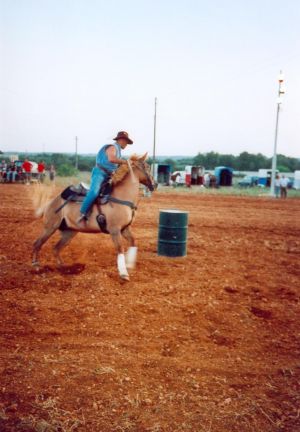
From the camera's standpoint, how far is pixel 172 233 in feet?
31.0

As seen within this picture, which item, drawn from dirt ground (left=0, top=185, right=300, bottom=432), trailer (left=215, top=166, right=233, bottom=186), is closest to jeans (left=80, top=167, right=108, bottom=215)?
dirt ground (left=0, top=185, right=300, bottom=432)

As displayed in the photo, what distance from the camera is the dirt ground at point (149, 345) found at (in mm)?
3688

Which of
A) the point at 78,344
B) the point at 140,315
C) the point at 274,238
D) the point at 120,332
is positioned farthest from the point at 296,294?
the point at 274,238

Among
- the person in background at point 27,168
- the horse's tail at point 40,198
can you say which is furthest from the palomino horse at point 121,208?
the person in background at point 27,168

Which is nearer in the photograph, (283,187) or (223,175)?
(283,187)

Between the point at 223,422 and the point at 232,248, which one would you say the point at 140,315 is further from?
the point at 232,248

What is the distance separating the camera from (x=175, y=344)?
5.16m

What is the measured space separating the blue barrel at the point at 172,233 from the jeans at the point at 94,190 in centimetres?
238

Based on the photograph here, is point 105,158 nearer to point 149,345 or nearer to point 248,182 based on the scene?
point 149,345

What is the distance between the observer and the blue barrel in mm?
9453

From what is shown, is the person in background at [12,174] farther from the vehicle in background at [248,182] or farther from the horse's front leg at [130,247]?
the horse's front leg at [130,247]

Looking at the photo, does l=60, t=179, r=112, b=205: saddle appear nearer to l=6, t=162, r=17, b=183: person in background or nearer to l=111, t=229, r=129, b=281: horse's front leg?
l=111, t=229, r=129, b=281: horse's front leg

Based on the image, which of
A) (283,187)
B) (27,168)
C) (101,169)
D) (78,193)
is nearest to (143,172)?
(101,169)

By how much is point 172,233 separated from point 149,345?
14.9 feet
